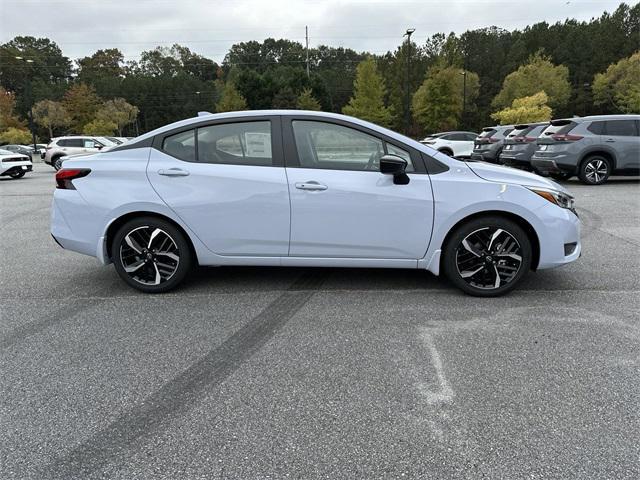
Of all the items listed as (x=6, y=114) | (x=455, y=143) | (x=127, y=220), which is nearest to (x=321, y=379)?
(x=127, y=220)

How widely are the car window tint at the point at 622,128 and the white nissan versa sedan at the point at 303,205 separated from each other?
9.54m

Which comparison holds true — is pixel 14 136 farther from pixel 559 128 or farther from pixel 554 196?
pixel 554 196

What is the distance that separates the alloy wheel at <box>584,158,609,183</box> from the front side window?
10.2m

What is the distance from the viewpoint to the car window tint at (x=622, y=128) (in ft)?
39.9

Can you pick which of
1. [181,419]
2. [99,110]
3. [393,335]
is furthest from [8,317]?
[99,110]

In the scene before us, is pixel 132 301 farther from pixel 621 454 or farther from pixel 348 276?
pixel 621 454

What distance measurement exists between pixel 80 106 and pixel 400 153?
7640cm

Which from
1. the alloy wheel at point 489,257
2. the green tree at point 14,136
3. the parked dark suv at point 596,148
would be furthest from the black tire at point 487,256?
the green tree at point 14,136

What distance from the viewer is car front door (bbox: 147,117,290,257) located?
4234 mm

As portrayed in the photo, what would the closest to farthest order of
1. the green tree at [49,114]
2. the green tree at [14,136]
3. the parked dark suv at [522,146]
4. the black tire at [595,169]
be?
the black tire at [595,169], the parked dark suv at [522,146], the green tree at [14,136], the green tree at [49,114]

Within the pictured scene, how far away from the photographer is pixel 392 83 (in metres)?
69.2

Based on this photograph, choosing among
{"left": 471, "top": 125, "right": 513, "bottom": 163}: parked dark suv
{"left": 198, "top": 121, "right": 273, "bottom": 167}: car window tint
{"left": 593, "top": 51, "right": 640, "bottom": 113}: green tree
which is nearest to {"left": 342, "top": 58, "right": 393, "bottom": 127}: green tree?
{"left": 593, "top": 51, "right": 640, "bottom": 113}: green tree

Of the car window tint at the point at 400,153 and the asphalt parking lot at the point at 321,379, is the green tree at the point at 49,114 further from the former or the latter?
the car window tint at the point at 400,153

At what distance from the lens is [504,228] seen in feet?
13.7
